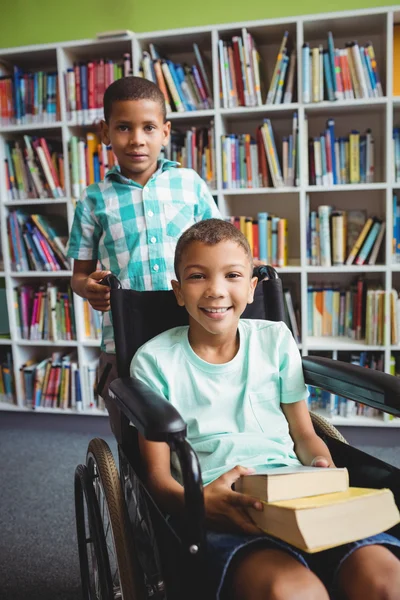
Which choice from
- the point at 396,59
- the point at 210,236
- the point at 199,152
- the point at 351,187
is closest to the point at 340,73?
the point at 396,59

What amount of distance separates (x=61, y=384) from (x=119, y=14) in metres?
2.09

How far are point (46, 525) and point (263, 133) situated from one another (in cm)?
197

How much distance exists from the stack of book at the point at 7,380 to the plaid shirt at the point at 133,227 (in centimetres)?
180

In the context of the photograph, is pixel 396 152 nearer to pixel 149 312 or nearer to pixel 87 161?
pixel 87 161

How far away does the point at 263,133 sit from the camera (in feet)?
8.79

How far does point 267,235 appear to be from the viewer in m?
2.79

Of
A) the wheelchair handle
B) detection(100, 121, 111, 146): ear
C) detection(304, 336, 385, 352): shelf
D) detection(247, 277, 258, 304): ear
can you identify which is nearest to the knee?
detection(247, 277, 258, 304): ear

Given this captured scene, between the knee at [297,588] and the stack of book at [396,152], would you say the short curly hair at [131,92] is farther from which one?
the stack of book at [396,152]

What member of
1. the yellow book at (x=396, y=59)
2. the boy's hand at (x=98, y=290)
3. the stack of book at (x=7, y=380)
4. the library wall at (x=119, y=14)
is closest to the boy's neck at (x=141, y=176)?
the boy's hand at (x=98, y=290)

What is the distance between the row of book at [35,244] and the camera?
3025 millimetres

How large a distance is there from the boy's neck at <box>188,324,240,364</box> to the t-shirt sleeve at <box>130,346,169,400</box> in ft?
0.34

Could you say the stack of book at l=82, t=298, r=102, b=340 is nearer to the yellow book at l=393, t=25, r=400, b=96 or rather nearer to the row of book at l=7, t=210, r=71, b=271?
the row of book at l=7, t=210, r=71, b=271

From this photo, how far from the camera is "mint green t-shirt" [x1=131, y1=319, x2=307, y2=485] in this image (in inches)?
44.8

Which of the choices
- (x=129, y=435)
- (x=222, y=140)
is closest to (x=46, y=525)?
(x=129, y=435)
